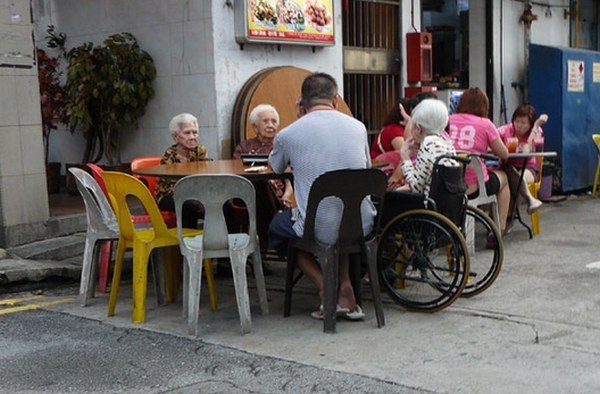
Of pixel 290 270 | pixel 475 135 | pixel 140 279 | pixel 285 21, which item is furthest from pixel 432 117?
pixel 285 21

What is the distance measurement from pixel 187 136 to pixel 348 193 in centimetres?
218

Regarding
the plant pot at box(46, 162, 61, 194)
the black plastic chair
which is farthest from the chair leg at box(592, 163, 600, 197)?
the plant pot at box(46, 162, 61, 194)

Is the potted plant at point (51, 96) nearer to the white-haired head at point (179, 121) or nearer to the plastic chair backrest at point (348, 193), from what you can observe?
the white-haired head at point (179, 121)

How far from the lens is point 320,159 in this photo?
16.2 ft

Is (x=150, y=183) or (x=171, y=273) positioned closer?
(x=171, y=273)

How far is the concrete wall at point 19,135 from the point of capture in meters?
7.04

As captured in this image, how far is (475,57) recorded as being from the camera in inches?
471

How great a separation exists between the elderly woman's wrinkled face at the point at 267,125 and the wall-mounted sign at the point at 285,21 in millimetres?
1630

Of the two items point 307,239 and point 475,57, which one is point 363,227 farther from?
point 475,57

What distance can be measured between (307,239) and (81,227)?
11.3 ft

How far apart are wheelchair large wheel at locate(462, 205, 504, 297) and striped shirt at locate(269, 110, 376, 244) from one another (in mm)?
1037

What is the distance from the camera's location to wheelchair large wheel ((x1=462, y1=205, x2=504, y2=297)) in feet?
18.2

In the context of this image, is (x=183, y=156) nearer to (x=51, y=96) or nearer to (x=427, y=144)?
(x=427, y=144)

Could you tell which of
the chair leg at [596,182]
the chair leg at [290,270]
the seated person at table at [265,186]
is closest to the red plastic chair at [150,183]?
the seated person at table at [265,186]
